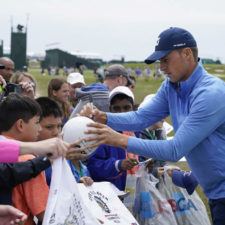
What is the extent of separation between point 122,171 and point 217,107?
147 centimetres

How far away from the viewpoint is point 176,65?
10.6ft

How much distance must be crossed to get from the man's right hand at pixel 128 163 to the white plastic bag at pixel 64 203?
1.39 metres

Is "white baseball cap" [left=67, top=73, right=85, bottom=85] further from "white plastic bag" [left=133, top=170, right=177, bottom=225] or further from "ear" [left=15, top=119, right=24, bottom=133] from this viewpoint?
"ear" [left=15, top=119, right=24, bottom=133]

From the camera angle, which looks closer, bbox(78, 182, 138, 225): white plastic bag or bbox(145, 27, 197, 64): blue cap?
bbox(78, 182, 138, 225): white plastic bag

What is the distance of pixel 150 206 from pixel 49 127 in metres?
1.39

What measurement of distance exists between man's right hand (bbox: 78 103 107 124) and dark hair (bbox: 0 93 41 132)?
56 cm

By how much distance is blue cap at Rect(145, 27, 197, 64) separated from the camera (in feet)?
10.4

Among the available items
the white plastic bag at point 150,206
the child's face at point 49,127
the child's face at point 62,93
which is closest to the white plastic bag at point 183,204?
the white plastic bag at point 150,206

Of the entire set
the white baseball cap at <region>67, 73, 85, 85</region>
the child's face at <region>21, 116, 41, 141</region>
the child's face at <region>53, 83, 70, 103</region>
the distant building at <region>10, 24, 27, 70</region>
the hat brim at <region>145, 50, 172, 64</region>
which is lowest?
the distant building at <region>10, 24, 27, 70</region>

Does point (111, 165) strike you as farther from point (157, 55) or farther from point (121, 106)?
point (157, 55)

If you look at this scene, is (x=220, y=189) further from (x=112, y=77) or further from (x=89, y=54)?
(x=89, y=54)

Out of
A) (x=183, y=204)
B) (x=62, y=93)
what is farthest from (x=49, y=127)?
(x=62, y=93)

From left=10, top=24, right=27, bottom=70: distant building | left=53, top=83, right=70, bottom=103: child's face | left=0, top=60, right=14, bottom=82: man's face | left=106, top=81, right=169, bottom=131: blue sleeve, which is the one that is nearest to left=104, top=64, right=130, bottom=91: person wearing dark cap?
left=53, top=83, right=70, bottom=103: child's face

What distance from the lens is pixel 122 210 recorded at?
10.4 feet
